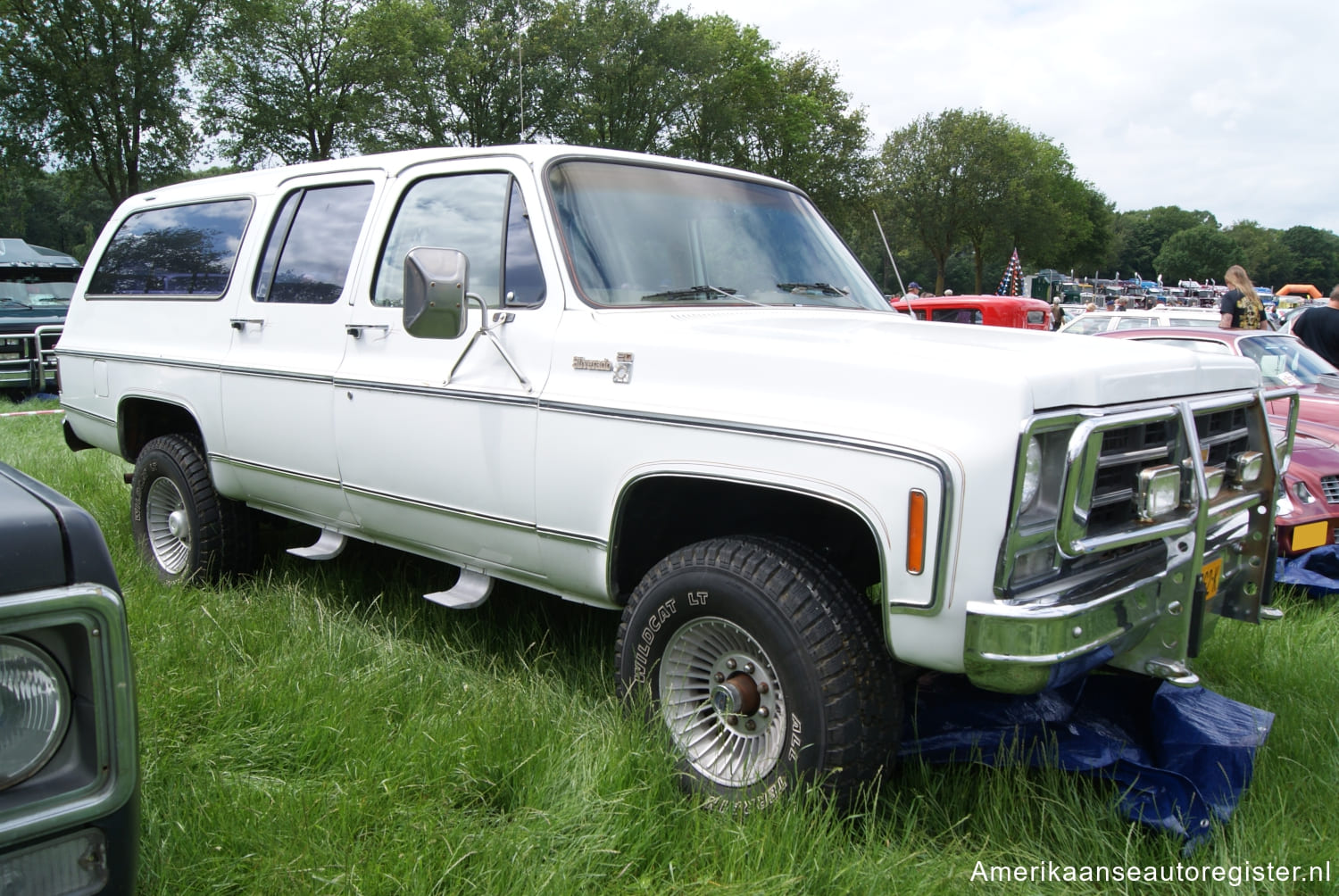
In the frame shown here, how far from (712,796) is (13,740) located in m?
1.66

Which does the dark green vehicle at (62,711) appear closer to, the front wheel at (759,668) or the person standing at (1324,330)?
the front wheel at (759,668)

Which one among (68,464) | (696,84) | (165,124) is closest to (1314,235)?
(696,84)

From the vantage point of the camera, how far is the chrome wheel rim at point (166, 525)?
4688 millimetres

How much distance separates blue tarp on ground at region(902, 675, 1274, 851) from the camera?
260 centimetres

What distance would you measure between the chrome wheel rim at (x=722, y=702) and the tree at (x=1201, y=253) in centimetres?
11940

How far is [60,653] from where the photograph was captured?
147 centimetres

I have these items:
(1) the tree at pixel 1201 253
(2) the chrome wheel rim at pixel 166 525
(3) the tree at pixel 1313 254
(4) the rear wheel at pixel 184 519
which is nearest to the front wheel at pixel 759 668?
(4) the rear wheel at pixel 184 519

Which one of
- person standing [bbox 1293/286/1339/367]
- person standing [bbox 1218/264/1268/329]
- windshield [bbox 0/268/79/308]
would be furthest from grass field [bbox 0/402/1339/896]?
windshield [bbox 0/268/79/308]

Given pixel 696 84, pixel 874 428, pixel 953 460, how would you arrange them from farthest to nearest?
pixel 696 84
pixel 874 428
pixel 953 460

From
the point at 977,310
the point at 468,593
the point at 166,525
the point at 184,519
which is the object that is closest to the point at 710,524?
the point at 468,593

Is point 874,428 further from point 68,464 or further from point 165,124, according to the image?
point 165,124

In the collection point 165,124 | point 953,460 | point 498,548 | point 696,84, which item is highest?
point 696,84

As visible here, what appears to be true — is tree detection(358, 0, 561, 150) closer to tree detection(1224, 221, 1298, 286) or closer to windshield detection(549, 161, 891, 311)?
windshield detection(549, 161, 891, 311)

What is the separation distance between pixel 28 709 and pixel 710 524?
2027 mm
